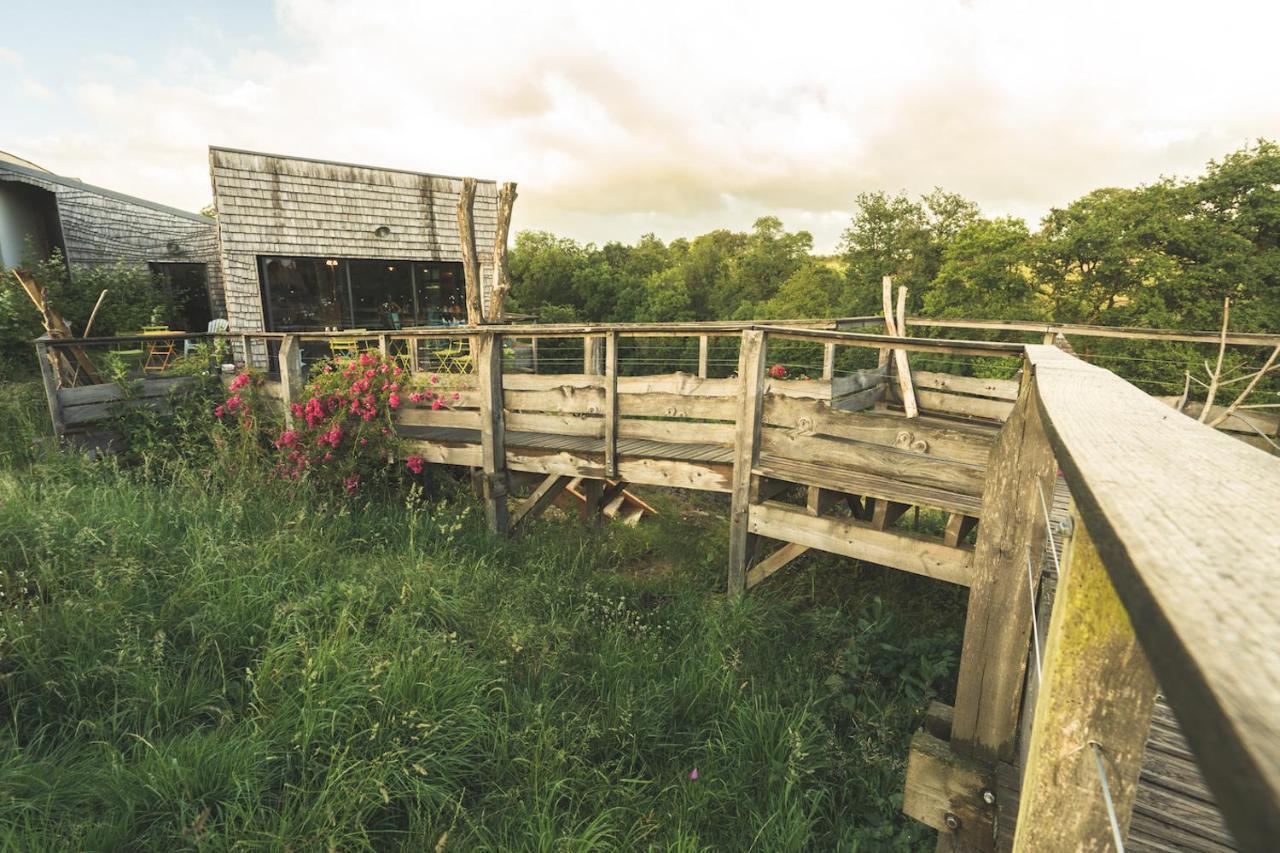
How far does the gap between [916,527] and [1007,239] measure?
2146 cm

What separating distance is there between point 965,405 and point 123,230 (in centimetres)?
1995

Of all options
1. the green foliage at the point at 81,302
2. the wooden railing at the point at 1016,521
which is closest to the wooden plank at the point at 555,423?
the wooden railing at the point at 1016,521

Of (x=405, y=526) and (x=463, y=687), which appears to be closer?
(x=463, y=687)

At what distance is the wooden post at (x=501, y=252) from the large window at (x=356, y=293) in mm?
5244

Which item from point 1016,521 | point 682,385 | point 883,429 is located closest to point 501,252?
point 682,385

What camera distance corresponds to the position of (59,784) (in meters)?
2.29

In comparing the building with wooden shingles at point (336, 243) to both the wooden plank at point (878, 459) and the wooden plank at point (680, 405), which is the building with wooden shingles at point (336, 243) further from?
the wooden plank at point (878, 459)

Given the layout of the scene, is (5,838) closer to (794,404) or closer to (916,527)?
(794,404)

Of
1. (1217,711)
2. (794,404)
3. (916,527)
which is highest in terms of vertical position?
(1217,711)

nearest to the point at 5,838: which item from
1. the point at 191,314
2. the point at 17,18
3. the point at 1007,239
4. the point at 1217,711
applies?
the point at 1217,711

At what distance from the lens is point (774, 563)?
464cm

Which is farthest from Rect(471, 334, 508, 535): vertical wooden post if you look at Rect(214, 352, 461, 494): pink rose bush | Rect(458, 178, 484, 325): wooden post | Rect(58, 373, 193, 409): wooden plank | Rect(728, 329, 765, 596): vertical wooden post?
Rect(58, 373, 193, 409): wooden plank

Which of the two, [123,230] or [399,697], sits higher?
[123,230]

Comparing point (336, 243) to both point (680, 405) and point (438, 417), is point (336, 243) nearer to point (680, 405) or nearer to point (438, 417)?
point (438, 417)
